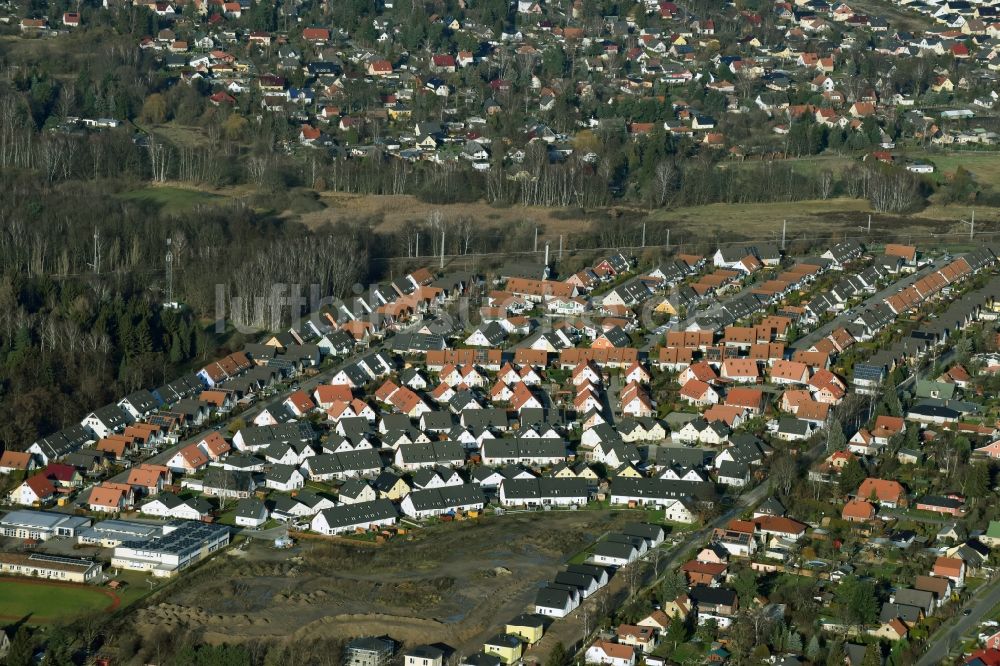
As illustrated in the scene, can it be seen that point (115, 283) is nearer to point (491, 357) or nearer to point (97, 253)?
point (97, 253)

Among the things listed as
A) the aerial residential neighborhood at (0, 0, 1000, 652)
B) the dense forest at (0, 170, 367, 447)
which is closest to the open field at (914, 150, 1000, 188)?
the aerial residential neighborhood at (0, 0, 1000, 652)

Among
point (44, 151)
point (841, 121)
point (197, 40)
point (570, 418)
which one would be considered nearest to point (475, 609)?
point (570, 418)

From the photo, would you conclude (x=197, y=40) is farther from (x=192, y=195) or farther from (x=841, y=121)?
(x=841, y=121)

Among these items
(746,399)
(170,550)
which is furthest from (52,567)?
(746,399)

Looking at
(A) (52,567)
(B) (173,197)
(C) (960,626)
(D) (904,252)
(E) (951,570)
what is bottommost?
(A) (52,567)

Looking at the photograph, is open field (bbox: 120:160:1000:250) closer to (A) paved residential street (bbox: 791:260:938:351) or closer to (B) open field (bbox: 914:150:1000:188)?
(B) open field (bbox: 914:150:1000:188)

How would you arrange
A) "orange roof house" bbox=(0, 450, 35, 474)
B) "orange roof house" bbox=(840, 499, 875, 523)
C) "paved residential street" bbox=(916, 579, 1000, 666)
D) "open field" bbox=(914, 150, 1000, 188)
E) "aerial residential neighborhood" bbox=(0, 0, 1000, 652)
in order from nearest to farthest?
1. "paved residential street" bbox=(916, 579, 1000, 666)
2. "aerial residential neighborhood" bbox=(0, 0, 1000, 652)
3. "orange roof house" bbox=(840, 499, 875, 523)
4. "orange roof house" bbox=(0, 450, 35, 474)
5. "open field" bbox=(914, 150, 1000, 188)
